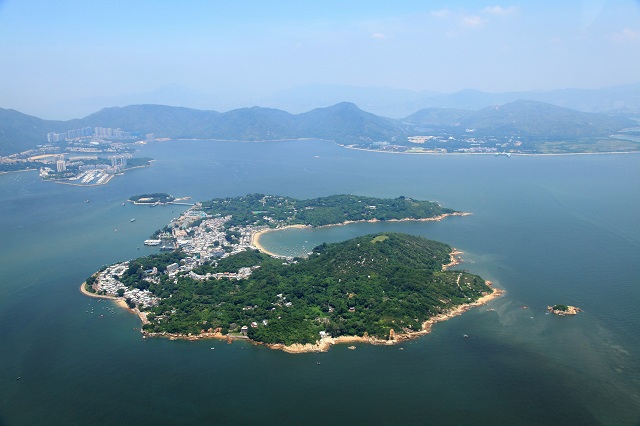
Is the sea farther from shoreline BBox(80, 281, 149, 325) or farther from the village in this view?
the village

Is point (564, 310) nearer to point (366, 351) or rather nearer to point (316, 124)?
point (366, 351)

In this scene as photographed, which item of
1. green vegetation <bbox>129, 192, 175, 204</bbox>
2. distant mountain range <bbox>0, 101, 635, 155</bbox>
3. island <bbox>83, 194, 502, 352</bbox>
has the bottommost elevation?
island <bbox>83, 194, 502, 352</bbox>

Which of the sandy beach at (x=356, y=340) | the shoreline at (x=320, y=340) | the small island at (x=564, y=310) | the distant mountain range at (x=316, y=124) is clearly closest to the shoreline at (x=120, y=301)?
the shoreline at (x=320, y=340)

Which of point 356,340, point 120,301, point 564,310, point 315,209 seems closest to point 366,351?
point 356,340

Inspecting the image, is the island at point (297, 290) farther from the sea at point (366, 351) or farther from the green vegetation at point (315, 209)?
the green vegetation at point (315, 209)

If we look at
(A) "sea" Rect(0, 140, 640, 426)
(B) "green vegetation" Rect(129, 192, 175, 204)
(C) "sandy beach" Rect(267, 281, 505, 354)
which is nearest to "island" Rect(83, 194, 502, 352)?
(C) "sandy beach" Rect(267, 281, 505, 354)
